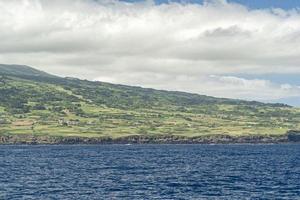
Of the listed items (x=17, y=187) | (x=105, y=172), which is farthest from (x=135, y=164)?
(x=17, y=187)

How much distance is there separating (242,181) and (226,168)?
142 feet

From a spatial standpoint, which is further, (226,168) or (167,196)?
(226,168)

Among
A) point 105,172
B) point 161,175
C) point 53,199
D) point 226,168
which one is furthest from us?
point 226,168

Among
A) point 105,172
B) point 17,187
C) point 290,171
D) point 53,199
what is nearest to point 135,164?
point 105,172

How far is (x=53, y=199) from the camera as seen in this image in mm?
105125

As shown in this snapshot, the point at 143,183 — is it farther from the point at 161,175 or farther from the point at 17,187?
the point at 17,187

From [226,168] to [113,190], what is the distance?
7082 cm

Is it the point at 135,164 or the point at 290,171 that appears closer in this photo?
the point at 290,171

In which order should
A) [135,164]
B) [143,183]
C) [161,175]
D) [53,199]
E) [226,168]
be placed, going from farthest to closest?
1. [135,164]
2. [226,168]
3. [161,175]
4. [143,183]
5. [53,199]

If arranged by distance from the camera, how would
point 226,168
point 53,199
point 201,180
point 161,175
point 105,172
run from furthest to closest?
Answer: point 226,168 < point 105,172 < point 161,175 < point 201,180 < point 53,199

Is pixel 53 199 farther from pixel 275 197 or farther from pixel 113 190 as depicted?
pixel 275 197

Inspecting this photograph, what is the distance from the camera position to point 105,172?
536 feet

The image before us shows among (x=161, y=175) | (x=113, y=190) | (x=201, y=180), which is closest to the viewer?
(x=113, y=190)

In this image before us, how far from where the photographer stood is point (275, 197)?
109 m
